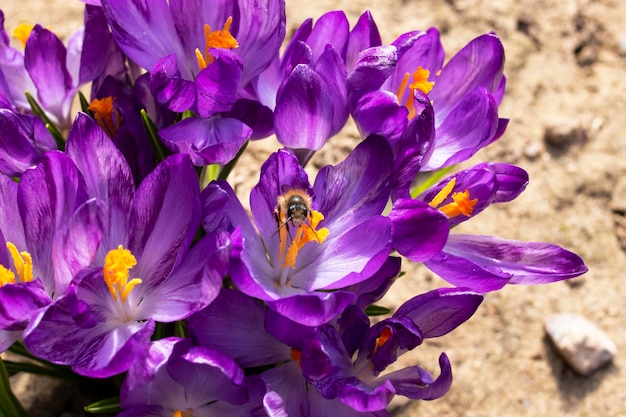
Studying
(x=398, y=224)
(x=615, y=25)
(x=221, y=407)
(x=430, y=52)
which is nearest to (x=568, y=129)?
(x=615, y=25)

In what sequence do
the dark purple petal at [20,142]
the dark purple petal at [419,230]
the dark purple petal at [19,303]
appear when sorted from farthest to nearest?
the dark purple petal at [20,142] → the dark purple petal at [419,230] → the dark purple petal at [19,303]

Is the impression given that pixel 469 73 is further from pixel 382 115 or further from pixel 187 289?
pixel 187 289

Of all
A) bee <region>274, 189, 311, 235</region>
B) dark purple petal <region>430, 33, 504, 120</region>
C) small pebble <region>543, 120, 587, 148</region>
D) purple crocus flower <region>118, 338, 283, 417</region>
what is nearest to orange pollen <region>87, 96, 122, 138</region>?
bee <region>274, 189, 311, 235</region>

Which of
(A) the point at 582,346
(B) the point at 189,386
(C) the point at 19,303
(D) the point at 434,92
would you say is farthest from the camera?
(A) the point at 582,346

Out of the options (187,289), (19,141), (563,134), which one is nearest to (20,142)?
(19,141)

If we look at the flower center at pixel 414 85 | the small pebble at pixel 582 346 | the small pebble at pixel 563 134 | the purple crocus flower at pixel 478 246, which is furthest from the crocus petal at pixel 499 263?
the small pebble at pixel 563 134

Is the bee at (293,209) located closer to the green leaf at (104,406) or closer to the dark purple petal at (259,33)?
the dark purple petal at (259,33)

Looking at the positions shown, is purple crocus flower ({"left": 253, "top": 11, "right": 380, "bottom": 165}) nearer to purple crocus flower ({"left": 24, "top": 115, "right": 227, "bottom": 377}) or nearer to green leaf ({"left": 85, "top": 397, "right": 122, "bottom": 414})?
purple crocus flower ({"left": 24, "top": 115, "right": 227, "bottom": 377})
